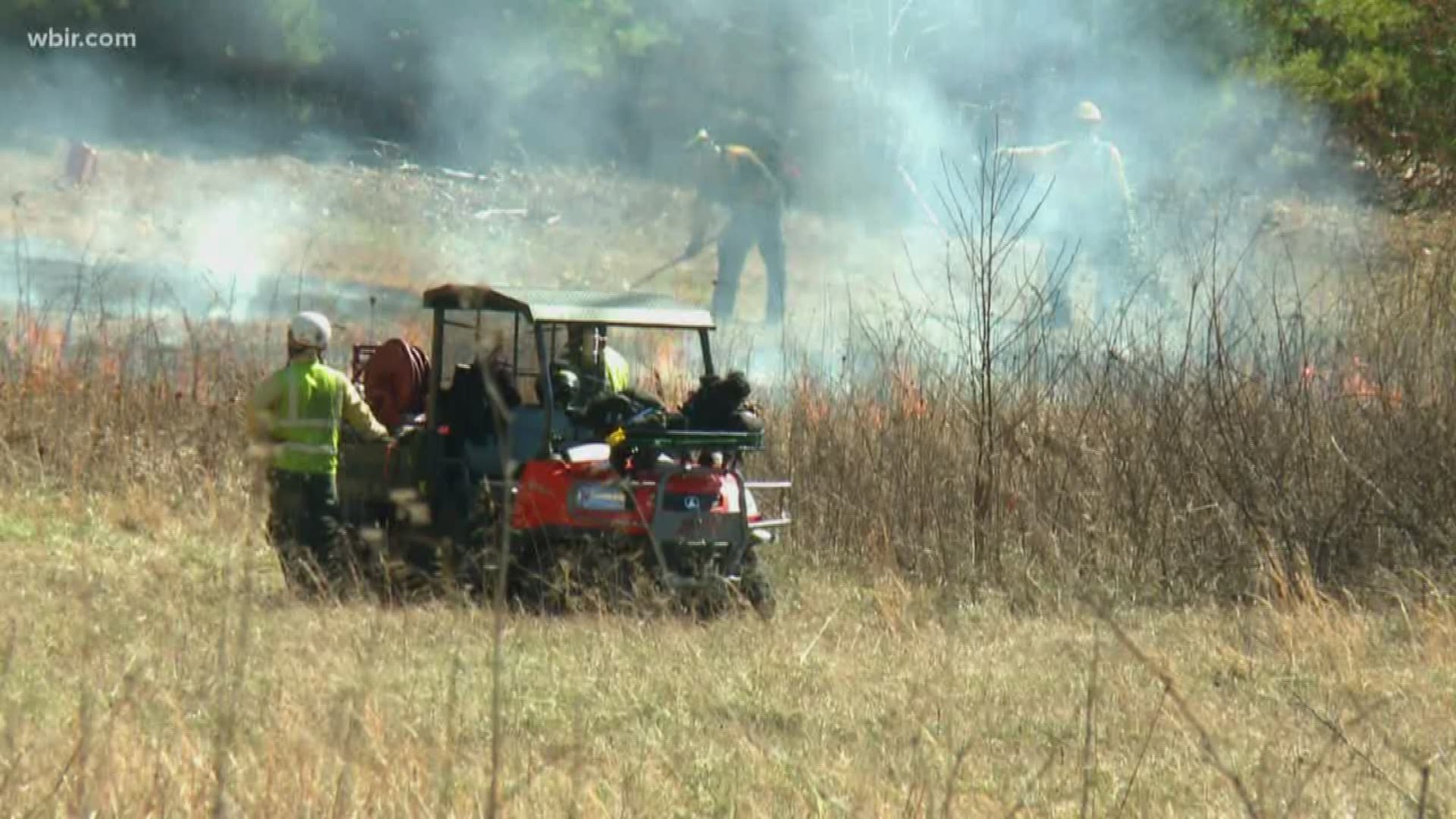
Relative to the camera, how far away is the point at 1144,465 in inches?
481

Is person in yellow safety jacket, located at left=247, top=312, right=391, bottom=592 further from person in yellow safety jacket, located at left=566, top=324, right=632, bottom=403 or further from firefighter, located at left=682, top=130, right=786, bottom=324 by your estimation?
firefighter, located at left=682, top=130, right=786, bottom=324

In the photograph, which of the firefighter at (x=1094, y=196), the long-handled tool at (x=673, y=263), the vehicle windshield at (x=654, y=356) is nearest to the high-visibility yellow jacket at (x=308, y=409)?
the vehicle windshield at (x=654, y=356)

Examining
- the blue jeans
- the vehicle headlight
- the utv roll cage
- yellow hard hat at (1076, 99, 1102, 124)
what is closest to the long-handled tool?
the blue jeans

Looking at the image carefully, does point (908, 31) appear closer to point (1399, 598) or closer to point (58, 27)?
point (58, 27)

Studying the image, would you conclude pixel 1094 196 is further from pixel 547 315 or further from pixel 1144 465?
pixel 547 315

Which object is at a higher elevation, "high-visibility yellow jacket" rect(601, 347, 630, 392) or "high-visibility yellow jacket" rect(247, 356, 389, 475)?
"high-visibility yellow jacket" rect(601, 347, 630, 392)

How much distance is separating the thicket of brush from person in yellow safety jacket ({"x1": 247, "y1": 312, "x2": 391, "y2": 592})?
0.85 metres

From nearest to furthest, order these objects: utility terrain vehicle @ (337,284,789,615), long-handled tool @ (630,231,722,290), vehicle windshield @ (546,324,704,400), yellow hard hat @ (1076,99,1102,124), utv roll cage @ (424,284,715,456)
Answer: utility terrain vehicle @ (337,284,789,615) → utv roll cage @ (424,284,715,456) → vehicle windshield @ (546,324,704,400) → yellow hard hat @ (1076,99,1102,124) → long-handled tool @ (630,231,722,290)

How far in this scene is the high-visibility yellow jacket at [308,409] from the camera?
10.5 m

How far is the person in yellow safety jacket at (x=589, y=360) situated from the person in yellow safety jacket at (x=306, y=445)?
39.9 inches

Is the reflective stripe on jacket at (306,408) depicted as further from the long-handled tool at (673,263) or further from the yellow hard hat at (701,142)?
the long-handled tool at (673,263)

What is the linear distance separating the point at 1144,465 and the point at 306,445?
4477 millimetres

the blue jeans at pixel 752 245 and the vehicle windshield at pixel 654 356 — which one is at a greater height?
the blue jeans at pixel 752 245

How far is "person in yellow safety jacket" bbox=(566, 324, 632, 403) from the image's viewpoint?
10.8 metres
